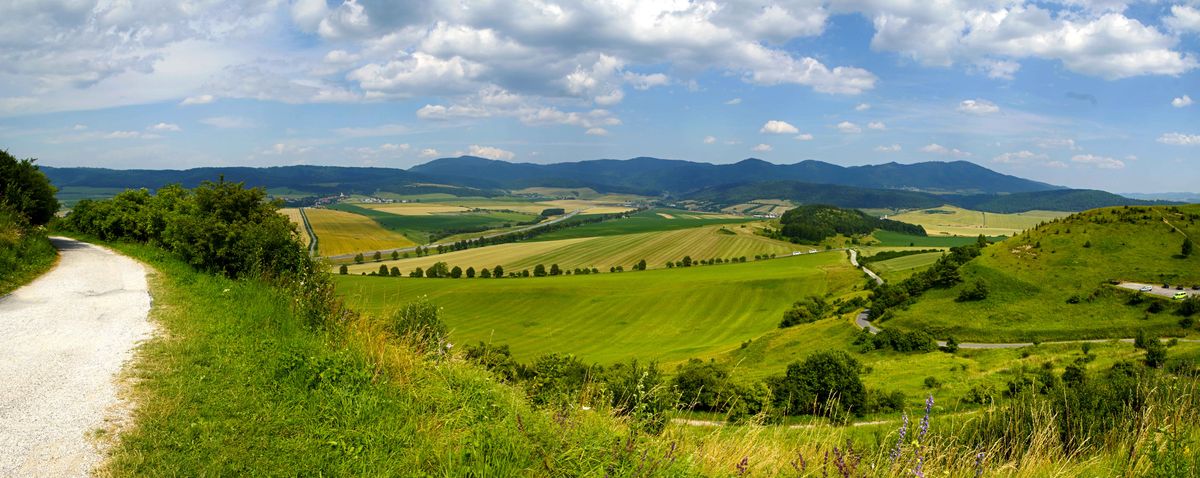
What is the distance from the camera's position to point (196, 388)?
7.30 metres

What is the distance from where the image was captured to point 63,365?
8.33 m

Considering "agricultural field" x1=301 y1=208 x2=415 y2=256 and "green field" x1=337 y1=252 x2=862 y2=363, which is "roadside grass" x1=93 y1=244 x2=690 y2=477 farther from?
"agricultural field" x1=301 y1=208 x2=415 y2=256

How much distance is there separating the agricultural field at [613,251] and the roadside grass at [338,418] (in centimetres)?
11866

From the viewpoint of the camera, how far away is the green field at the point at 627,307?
76188 mm

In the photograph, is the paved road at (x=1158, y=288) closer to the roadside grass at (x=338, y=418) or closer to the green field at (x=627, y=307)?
the green field at (x=627, y=307)

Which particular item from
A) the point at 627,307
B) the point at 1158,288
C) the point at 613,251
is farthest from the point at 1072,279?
the point at 613,251

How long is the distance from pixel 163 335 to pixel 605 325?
76695 mm

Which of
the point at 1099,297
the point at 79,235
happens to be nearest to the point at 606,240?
the point at 1099,297

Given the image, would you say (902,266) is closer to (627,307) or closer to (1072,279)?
(1072,279)

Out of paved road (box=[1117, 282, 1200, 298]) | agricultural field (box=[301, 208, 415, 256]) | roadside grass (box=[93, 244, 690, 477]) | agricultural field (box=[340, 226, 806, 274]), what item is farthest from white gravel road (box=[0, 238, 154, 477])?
agricultural field (box=[301, 208, 415, 256])

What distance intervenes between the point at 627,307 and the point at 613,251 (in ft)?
217

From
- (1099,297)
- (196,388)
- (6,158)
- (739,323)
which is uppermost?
(6,158)

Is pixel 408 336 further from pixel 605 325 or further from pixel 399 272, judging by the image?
pixel 399 272

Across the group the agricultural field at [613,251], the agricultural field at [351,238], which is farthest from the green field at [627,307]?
the agricultural field at [351,238]
